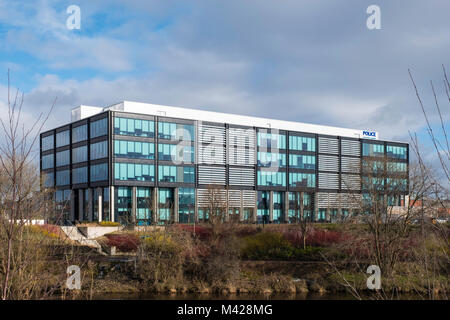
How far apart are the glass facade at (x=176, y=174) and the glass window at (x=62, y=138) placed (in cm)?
1927

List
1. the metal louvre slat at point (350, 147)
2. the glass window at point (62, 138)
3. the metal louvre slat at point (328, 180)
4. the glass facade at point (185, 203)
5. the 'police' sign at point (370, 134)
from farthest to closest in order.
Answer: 1. the 'police' sign at point (370, 134)
2. the metal louvre slat at point (350, 147)
3. the metal louvre slat at point (328, 180)
4. the glass window at point (62, 138)
5. the glass facade at point (185, 203)

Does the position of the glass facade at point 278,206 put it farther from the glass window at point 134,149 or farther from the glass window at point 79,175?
the glass window at point 79,175

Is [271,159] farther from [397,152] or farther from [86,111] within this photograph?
[86,111]

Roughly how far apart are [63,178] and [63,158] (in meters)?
3.40

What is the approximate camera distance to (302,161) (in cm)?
8844

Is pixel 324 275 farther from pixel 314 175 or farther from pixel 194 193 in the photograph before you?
pixel 314 175

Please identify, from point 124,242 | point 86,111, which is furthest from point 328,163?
point 124,242

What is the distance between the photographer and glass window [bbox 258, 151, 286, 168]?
82700 mm

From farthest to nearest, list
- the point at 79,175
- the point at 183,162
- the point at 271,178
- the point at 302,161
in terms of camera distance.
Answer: the point at 302,161
the point at 271,178
the point at 79,175
the point at 183,162

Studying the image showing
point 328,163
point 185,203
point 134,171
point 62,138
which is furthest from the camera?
point 328,163

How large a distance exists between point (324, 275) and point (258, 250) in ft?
21.9

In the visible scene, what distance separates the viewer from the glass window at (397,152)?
9788cm

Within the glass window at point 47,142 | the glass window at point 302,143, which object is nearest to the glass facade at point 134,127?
the glass window at point 47,142

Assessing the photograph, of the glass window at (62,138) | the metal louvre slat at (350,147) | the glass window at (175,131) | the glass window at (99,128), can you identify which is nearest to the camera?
the glass window at (99,128)
